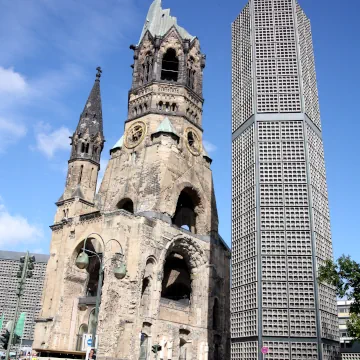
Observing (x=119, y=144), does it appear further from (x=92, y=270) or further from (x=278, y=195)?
(x=278, y=195)

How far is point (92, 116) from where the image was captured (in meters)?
47.5

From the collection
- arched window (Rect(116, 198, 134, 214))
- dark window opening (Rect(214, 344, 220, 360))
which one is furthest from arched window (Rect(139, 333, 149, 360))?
arched window (Rect(116, 198, 134, 214))

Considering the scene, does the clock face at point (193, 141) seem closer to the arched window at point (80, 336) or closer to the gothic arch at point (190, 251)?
the gothic arch at point (190, 251)

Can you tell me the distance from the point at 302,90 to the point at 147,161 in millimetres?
15350

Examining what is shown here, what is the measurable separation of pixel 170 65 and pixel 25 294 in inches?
2428

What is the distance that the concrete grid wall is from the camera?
90750 millimetres

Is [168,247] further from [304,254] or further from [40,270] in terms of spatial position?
[40,270]

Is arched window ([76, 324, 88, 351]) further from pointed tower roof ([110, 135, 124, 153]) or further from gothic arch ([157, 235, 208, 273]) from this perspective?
pointed tower roof ([110, 135, 124, 153])

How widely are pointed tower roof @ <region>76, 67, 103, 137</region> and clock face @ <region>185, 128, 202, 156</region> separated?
8.98m

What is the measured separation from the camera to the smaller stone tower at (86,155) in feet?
142

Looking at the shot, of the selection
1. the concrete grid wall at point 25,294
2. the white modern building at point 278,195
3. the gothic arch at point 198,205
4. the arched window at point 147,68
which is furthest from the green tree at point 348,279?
the concrete grid wall at point 25,294

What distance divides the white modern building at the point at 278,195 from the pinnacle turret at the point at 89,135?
15.1 m

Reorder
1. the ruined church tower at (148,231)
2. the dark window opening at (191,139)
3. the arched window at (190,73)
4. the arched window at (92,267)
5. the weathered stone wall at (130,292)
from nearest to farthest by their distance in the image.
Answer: the weathered stone wall at (130,292)
the ruined church tower at (148,231)
the arched window at (92,267)
the dark window opening at (191,139)
the arched window at (190,73)

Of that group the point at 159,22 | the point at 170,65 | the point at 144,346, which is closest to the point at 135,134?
the point at 170,65
